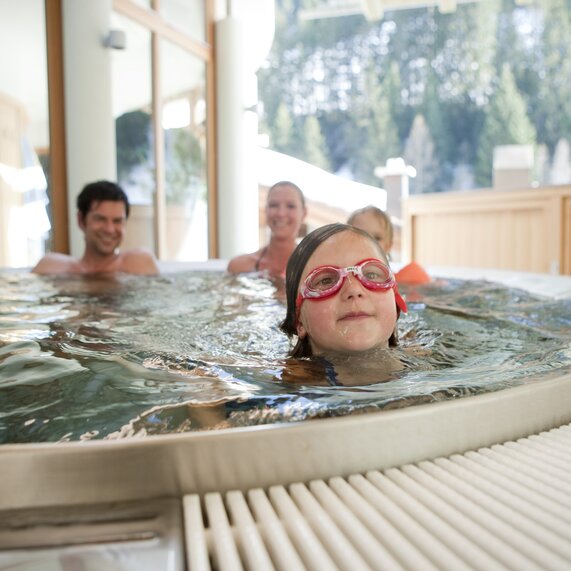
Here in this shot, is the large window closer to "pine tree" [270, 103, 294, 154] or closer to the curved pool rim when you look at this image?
the curved pool rim

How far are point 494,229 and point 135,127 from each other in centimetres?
399

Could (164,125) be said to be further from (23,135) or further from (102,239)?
(102,239)

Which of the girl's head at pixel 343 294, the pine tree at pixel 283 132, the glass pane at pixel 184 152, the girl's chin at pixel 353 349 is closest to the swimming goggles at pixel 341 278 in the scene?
the girl's head at pixel 343 294

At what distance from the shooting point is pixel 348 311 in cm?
158

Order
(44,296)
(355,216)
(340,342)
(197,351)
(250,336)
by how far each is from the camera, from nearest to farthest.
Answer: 1. (340,342)
2. (197,351)
3. (250,336)
4. (44,296)
5. (355,216)

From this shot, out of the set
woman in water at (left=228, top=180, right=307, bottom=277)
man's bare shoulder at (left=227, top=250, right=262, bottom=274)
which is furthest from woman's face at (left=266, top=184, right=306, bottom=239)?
man's bare shoulder at (left=227, top=250, right=262, bottom=274)

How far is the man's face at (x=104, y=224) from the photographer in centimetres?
414

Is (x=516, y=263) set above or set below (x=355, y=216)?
below

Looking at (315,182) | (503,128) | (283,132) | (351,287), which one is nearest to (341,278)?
(351,287)

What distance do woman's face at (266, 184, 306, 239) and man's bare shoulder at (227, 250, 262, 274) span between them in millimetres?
443

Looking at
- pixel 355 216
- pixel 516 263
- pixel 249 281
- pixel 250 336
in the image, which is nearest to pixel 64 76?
pixel 249 281

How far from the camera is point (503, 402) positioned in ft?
3.65

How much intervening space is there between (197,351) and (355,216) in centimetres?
199

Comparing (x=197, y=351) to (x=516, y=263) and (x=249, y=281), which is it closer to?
(x=249, y=281)
